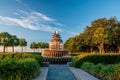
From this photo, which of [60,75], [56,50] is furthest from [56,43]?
[60,75]

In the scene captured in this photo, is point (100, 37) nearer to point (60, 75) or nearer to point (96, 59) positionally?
point (96, 59)

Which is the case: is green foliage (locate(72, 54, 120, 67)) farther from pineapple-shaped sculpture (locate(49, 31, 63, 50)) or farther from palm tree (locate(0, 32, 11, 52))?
palm tree (locate(0, 32, 11, 52))

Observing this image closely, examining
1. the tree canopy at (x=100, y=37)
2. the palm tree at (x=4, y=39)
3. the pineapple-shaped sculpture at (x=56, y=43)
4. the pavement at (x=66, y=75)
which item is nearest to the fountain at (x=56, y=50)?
the pineapple-shaped sculpture at (x=56, y=43)

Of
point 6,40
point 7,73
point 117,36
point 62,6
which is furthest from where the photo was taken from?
point 6,40

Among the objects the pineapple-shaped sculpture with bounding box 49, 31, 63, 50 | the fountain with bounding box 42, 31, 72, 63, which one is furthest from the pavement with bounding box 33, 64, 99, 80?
the pineapple-shaped sculpture with bounding box 49, 31, 63, 50

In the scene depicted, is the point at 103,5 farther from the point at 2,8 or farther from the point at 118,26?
the point at 118,26

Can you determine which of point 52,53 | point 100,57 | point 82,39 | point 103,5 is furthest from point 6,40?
point 100,57

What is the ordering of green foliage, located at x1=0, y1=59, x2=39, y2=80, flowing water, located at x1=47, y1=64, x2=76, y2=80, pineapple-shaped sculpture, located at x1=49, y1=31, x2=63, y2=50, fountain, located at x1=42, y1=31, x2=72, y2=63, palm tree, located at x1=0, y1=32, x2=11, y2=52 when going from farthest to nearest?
1. palm tree, located at x1=0, y1=32, x2=11, y2=52
2. pineapple-shaped sculpture, located at x1=49, y1=31, x2=63, y2=50
3. fountain, located at x1=42, y1=31, x2=72, y2=63
4. flowing water, located at x1=47, y1=64, x2=76, y2=80
5. green foliage, located at x1=0, y1=59, x2=39, y2=80

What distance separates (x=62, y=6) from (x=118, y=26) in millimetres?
25437

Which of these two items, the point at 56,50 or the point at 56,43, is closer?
the point at 56,50

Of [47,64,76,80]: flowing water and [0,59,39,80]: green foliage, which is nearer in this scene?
[0,59,39,80]: green foliage

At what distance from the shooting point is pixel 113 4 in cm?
2953

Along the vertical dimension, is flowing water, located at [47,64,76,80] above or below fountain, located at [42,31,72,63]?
below

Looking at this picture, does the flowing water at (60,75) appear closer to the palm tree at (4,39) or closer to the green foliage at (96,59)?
the green foliage at (96,59)
